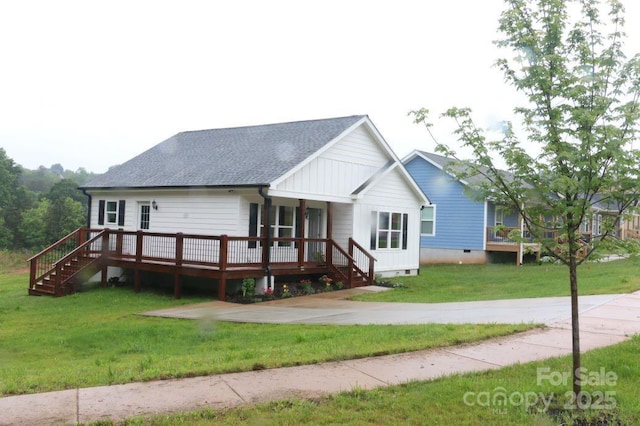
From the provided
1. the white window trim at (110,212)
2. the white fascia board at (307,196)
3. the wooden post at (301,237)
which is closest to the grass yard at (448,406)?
the white fascia board at (307,196)

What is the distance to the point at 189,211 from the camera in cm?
1734

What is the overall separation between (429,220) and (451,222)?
3.93 feet

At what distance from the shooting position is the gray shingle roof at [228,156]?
16516 millimetres

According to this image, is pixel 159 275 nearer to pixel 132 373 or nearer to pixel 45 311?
pixel 45 311

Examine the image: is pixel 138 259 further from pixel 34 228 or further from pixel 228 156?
pixel 34 228

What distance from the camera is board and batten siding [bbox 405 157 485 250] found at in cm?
2797

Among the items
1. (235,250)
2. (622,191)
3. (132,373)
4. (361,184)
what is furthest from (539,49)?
(361,184)

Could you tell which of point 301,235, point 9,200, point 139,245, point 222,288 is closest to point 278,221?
point 301,235

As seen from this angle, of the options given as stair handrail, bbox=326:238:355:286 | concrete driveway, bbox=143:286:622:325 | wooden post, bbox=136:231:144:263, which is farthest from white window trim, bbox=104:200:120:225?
stair handrail, bbox=326:238:355:286

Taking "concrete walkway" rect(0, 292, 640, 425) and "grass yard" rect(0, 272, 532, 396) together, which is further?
"grass yard" rect(0, 272, 532, 396)

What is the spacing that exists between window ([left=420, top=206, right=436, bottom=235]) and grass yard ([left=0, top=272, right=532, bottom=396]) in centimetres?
1885

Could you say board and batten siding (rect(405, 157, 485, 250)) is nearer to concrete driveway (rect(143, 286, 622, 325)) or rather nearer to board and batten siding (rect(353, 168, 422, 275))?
board and batten siding (rect(353, 168, 422, 275))

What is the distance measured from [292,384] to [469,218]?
23681mm

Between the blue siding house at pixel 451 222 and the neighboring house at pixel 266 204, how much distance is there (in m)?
6.84
